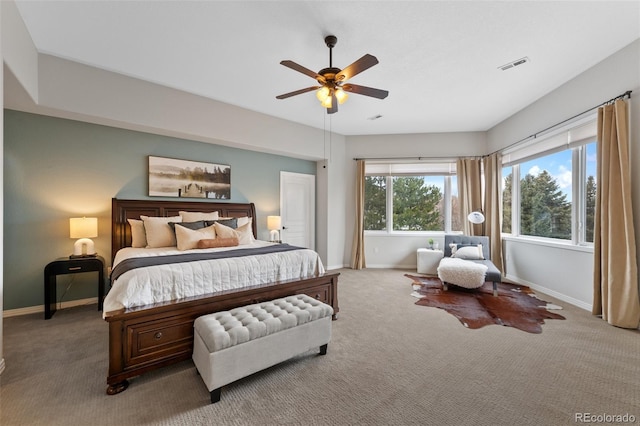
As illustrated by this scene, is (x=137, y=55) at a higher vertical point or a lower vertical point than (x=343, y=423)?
higher

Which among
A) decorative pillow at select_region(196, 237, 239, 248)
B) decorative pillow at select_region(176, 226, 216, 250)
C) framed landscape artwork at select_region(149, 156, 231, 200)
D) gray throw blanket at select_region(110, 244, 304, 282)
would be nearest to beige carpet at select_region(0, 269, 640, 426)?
gray throw blanket at select_region(110, 244, 304, 282)

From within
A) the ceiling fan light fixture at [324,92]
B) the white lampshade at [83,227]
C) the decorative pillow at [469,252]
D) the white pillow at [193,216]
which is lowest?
the decorative pillow at [469,252]

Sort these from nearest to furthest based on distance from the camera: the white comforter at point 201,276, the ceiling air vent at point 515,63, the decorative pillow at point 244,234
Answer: the white comforter at point 201,276
the ceiling air vent at point 515,63
the decorative pillow at point 244,234

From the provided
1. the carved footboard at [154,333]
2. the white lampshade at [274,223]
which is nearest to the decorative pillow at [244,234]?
the white lampshade at [274,223]

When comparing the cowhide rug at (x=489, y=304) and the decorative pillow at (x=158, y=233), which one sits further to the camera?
the decorative pillow at (x=158, y=233)

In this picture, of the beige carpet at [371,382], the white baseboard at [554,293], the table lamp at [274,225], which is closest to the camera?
the beige carpet at [371,382]

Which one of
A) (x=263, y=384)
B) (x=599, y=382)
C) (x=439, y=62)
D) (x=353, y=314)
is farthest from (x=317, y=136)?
(x=599, y=382)

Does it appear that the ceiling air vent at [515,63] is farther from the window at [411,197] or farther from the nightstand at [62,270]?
the nightstand at [62,270]

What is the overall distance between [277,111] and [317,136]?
1.16 metres

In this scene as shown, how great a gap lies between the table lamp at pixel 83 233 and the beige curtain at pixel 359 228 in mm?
4489

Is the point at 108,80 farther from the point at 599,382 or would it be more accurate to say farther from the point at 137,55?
the point at 599,382

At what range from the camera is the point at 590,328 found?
2883mm

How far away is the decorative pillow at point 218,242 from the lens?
3.38 meters

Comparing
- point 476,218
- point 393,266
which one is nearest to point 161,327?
point 393,266
